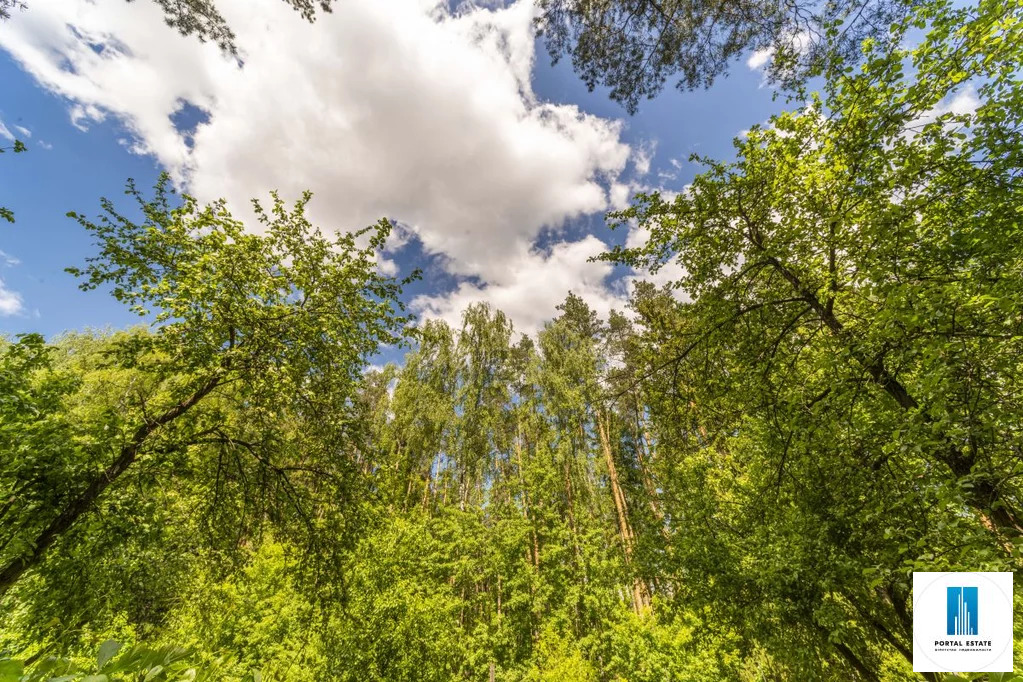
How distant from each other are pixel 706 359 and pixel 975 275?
2358 mm

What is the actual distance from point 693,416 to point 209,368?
657cm

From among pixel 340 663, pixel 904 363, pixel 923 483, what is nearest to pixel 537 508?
pixel 340 663

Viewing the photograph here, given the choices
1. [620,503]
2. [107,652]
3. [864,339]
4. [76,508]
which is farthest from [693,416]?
[620,503]

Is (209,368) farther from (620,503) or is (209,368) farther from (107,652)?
(620,503)

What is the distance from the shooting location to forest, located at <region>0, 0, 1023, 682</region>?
10.8ft

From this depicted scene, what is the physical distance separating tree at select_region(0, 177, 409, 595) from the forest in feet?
0.15

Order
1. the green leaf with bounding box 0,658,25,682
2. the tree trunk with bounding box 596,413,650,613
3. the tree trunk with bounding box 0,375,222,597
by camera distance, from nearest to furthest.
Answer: the green leaf with bounding box 0,658,25,682 < the tree trunk with bounding box 0,375,222,597 < the tree trunk with bounding box 596,413,650,613

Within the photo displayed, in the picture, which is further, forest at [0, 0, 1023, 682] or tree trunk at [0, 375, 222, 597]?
tree trunk at [0, 375, 222, 597]

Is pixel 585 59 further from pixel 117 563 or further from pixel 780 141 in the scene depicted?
pixel 117 563

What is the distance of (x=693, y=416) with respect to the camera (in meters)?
5.21

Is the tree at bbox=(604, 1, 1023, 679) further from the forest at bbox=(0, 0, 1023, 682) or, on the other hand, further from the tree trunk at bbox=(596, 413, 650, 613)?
the tree trunk at bbox=(596, 413, 650, 613)

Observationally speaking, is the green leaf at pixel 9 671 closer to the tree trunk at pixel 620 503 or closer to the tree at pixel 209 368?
the tree at pixel 209 368

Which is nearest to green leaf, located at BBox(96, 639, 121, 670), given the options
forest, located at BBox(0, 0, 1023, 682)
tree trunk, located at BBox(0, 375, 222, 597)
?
forest, located at BBox(0, 0, 1023, 682)

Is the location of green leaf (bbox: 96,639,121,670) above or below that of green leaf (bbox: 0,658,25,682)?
above
